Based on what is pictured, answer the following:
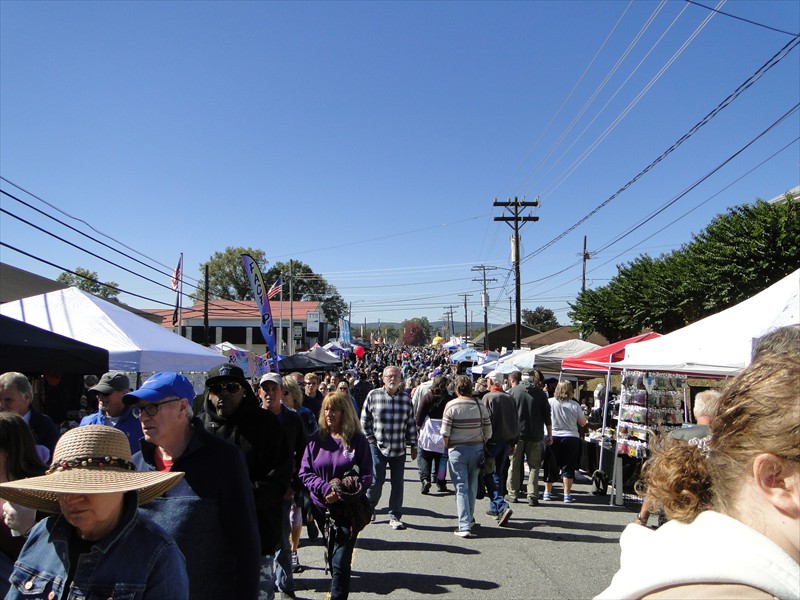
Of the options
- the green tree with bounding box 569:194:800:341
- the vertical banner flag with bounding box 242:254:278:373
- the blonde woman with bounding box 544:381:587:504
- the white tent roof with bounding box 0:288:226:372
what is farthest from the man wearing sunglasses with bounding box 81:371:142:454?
the green tree with bounding box 569:194:800:341

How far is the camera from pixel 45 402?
814 cm

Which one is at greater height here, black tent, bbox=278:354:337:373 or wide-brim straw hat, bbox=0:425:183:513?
black tent, bbox=278:354:337:373

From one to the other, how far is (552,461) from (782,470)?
8.57 meters

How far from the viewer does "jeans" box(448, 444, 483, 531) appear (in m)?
6.96

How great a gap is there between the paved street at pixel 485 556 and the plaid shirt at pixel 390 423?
106cm

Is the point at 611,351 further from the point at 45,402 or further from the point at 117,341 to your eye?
the point at 45,402

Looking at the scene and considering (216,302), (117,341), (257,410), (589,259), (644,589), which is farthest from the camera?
(216,302)

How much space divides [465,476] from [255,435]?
3.61 metres

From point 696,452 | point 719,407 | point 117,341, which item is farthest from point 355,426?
point 117,341


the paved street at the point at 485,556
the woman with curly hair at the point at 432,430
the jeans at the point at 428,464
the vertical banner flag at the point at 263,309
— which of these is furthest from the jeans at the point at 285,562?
the vertical banner flag at the point at 263,309

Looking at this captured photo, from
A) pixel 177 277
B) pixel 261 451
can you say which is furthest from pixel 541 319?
pixel 261 451

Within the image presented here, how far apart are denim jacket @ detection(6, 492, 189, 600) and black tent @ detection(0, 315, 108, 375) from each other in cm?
344

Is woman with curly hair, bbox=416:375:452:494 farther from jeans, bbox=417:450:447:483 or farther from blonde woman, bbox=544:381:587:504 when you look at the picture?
blonde woman, bbox=544:381:587:504

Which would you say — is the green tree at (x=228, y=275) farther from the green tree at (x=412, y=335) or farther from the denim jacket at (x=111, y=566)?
the green tree at (x=412, y=335)
